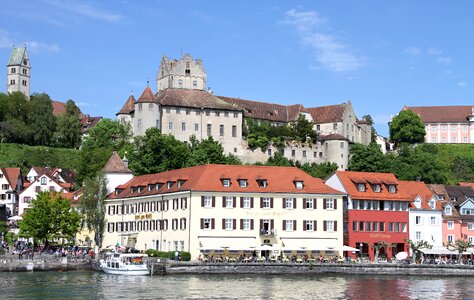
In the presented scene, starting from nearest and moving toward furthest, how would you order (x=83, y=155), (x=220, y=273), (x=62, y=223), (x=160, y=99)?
(x=220, y=273), (x=62, y=223), (x=83, y=155), (x=160, y=99)

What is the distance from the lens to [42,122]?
169 meters

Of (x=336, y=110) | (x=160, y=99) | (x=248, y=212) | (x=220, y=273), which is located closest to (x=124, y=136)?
(x=160, y=99)

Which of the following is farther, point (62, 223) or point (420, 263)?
point (62, 223)

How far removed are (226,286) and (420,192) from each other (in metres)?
43.7

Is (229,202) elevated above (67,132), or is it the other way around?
(67,132)

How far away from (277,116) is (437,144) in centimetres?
3490

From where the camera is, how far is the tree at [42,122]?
553 feet

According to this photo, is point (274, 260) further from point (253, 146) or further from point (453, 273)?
point (253, 146)

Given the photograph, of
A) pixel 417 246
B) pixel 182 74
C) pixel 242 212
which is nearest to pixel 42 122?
pixel 182 74

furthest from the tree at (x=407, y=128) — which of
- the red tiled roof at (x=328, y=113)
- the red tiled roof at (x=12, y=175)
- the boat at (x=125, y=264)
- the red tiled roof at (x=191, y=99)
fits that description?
the boat at (x=125, y=264)

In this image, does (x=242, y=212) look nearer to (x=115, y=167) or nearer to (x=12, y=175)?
(x=115, y=167)

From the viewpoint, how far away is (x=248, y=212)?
9419 cm

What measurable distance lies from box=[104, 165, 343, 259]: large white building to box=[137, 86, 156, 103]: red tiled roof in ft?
177

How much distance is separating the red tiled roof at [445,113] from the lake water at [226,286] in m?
110
